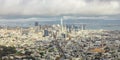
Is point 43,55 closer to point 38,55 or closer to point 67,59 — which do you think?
point 38,55

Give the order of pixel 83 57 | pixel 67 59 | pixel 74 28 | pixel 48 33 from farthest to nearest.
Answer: pixel 74 28, pixel 48 33, pixel 83 57, pixel 67 59

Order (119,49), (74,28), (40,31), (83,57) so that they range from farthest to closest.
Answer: (74,28), (40,31), (119,49), (83,57)

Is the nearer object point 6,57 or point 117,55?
point 6,57

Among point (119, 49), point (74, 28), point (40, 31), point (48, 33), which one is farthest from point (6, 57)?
point (74, 28)

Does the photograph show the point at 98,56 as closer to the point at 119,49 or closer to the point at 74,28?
the point at 119,49

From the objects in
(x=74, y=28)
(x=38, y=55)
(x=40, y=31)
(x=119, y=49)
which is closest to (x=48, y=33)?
(x=40, y=31)

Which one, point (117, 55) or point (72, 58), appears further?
point (117, 55)

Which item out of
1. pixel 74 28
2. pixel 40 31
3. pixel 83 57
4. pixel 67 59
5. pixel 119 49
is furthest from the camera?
pixel 74 28

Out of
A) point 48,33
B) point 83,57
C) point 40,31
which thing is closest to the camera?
point 83,57
